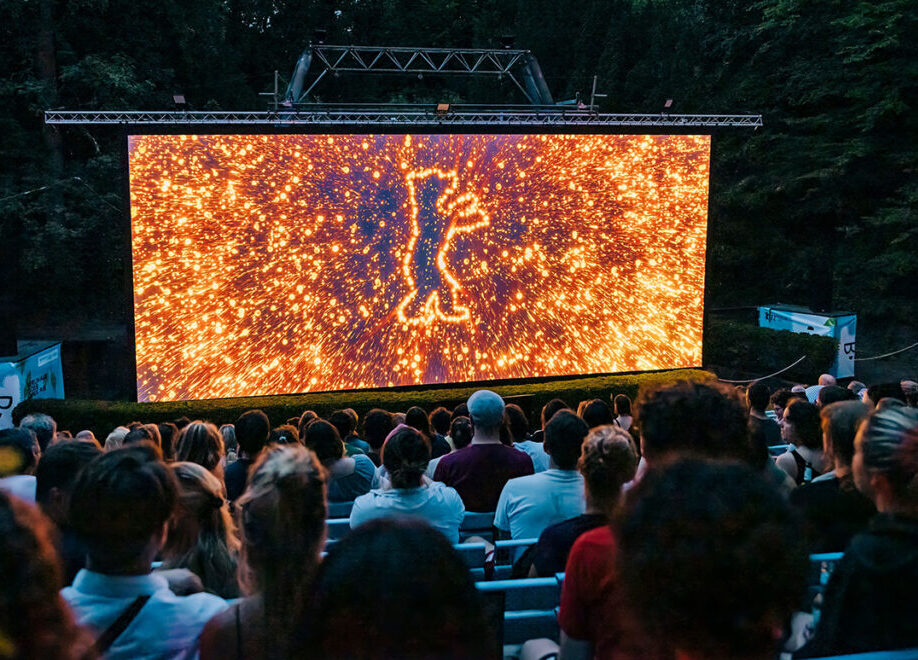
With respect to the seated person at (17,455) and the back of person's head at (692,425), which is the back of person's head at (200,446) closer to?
the seated person at (17,455)

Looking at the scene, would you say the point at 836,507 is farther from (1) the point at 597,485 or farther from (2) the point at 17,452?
(2) the point at 17,452

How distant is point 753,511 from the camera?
51.2 inches

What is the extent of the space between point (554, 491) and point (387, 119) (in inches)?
282

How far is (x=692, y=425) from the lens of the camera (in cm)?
254

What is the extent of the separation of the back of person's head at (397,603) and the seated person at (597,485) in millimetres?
1308

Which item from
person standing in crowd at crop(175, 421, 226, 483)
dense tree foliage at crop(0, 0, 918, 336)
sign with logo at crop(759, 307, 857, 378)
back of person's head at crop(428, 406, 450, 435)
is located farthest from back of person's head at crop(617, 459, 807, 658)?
dense tree foliage at crop(0, 0, 918, 336)

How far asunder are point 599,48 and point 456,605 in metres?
20.4

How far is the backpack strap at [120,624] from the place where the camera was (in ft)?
5.71

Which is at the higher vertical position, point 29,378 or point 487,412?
point 487,412

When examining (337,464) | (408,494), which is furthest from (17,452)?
(408,494)

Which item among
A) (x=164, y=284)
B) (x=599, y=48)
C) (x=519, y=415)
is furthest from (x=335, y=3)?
(x=519, y=415)

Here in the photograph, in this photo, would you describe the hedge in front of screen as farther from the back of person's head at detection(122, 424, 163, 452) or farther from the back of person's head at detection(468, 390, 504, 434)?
the back of person's head at detection(468, 390, 504, 434)

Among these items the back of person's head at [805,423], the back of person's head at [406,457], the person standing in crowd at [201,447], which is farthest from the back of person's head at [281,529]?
the back of person's head at [805,423]

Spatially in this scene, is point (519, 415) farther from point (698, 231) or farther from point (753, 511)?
point (698, 231)
